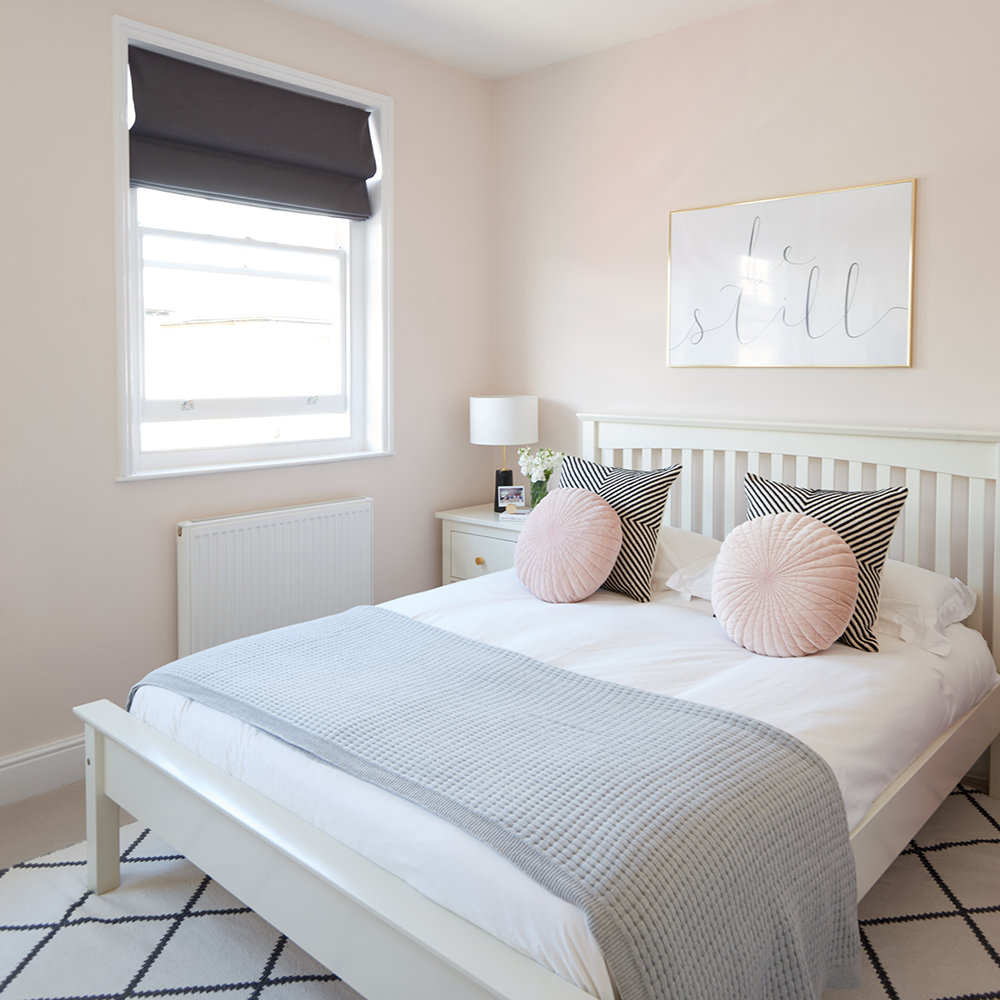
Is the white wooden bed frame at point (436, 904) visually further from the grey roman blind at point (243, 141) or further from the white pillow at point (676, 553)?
the grey roman blind at point (243, 141)

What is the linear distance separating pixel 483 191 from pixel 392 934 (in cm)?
323

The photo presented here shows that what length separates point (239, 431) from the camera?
3217 millimetres

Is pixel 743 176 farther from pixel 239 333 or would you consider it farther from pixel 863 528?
pixel 239 333

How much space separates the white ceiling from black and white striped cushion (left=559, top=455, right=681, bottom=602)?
1.65 meters

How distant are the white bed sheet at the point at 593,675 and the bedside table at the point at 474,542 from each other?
1.89ft

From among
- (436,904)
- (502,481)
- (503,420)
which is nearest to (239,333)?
(503,420)

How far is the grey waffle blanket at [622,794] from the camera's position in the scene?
128 cm

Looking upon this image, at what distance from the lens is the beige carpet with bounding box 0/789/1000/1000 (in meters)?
1.80

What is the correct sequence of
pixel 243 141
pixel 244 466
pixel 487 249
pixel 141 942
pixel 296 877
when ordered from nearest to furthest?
pixel 296 877 → pixel 141 942 → pixel 243 141 → pixel 244 466 → pixel 487 249

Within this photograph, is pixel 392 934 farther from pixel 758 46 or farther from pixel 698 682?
pixel 758 46

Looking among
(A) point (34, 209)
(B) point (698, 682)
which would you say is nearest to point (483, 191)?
(A) point (34, 209)

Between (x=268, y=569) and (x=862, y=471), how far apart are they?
208 cm

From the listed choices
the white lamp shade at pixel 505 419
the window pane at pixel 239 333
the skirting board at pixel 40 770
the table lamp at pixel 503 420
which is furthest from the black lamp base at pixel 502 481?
the skirting board at pixel 40 770

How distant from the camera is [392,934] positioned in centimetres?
137
